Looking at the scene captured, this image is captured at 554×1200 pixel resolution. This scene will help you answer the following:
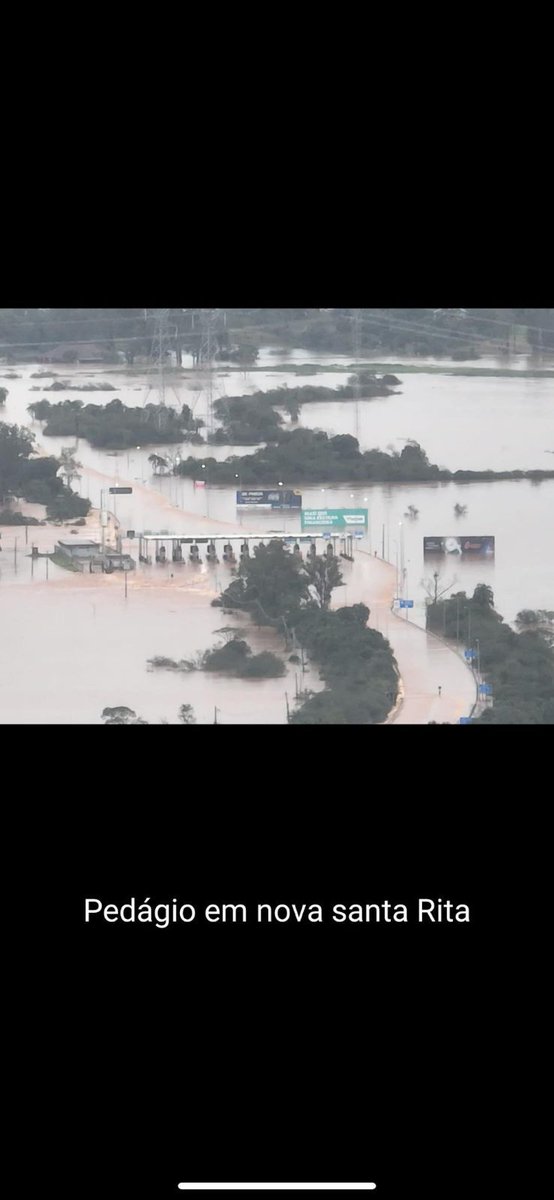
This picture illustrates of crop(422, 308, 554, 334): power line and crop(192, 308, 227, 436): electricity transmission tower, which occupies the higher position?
crop(422, 308, 554, 334): power line

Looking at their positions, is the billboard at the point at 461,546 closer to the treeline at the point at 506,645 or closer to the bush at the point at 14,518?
the treeline at the point at 506,645

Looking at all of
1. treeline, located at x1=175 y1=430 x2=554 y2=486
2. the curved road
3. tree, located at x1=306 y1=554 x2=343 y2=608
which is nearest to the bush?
treeline, located at x1=175 y1=430 x2=554 y2=486

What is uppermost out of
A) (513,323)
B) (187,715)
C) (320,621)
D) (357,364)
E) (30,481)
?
(513,323)

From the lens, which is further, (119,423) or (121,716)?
(119,423)

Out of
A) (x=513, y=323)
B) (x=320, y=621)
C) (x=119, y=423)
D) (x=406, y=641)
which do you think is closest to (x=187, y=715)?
(x=320, y=621)

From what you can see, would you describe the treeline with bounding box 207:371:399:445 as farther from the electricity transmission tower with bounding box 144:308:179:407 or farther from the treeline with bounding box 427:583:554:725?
the treeline with bounding box 427:583:554:725

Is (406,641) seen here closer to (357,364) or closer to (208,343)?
(357,364)

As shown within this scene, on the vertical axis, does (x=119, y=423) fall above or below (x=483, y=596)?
above
